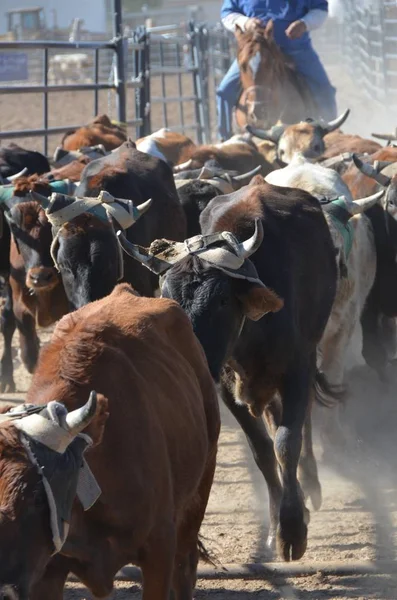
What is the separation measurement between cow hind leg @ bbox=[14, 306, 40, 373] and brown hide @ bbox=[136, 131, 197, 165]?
274 centimetres

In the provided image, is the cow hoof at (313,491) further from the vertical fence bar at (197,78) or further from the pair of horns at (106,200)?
the vertical fence bar at (197,78)

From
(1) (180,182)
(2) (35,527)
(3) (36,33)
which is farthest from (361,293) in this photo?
(3) (36,33)

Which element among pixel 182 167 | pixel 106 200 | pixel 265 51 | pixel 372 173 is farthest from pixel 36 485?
pixel 265 51

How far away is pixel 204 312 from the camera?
5172 millimetres

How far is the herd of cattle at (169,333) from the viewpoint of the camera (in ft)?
11.2

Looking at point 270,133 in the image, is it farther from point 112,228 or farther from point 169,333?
point 169,333

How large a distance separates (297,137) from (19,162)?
8.78ft

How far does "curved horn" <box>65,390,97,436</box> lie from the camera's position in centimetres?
310

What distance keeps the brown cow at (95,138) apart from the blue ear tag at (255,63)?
5.22 feet

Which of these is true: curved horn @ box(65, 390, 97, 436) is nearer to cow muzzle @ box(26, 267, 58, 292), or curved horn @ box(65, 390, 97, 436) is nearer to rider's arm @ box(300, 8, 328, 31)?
cow muzzle @ box(26, 267, 58, 292)

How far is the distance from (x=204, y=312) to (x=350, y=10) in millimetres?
29353

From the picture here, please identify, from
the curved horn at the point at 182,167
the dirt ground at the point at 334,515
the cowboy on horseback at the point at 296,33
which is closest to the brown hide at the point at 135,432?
the dirt ground at the point at 334,515

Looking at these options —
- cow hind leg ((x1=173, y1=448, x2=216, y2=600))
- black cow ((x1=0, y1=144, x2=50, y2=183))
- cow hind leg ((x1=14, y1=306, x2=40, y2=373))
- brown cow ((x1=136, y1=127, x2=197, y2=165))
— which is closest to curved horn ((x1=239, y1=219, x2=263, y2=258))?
cow hind leg ((x1=173, y1=448, x2=216, y2=600))

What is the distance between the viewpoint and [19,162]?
400 inches
